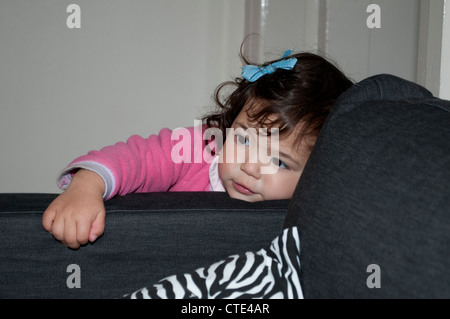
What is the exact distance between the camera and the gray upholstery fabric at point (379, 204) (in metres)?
0.45

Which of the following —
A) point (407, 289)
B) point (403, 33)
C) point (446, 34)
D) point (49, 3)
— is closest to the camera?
point (407, 289)

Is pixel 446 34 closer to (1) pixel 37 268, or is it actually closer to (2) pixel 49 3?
(1) pixel 37 268

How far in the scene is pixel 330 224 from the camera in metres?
0.55

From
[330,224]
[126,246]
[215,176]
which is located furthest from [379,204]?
[215,176]

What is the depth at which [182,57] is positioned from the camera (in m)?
1.93

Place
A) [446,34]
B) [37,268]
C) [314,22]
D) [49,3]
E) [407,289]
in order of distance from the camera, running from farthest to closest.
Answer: [314,22] → [49,3] → [446,34] → [37,268] → [407,289]

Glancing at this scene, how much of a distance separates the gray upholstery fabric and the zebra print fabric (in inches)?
0.8

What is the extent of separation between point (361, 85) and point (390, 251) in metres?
0.35

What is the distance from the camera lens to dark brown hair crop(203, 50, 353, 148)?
1.03 metres

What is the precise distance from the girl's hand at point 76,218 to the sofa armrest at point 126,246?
18 millimetres

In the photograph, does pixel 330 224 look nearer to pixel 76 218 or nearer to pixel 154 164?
pixel 76 218

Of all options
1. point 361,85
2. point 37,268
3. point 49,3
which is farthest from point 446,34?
point 49,3

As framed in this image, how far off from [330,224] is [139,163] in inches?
20.4

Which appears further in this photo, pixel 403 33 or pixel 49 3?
pixel 49 3
